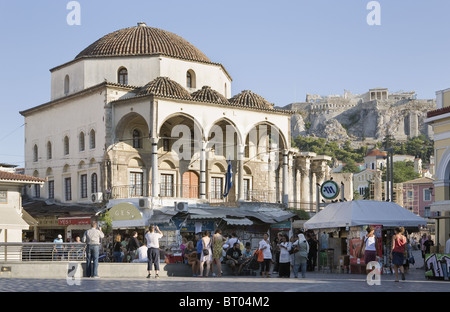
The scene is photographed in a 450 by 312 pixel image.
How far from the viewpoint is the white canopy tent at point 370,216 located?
23219 millimetres

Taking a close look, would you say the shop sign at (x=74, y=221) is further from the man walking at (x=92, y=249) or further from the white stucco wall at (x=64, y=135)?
the man walking at (x=92, y=249)

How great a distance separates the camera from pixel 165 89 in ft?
128

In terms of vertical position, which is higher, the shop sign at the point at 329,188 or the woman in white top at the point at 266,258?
the shop sign at the point at 329,188

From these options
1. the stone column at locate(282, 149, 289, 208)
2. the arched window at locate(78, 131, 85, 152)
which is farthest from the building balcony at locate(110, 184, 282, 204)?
the arched window at locate(78, 131, 85, 152)

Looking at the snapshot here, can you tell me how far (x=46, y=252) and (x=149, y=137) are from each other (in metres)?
17.6

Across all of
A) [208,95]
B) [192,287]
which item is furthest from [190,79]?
[192,287]

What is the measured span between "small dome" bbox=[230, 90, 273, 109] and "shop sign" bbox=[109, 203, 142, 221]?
9.62m

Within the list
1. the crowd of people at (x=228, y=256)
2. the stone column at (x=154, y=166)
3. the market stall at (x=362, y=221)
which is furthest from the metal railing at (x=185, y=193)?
the market stall at (x=362, y=221)

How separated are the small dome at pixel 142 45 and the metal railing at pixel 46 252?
72.1 feet

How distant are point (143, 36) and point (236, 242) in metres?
21.5

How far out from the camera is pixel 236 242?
24.1 m

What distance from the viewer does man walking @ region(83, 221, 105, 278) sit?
19312 mm
